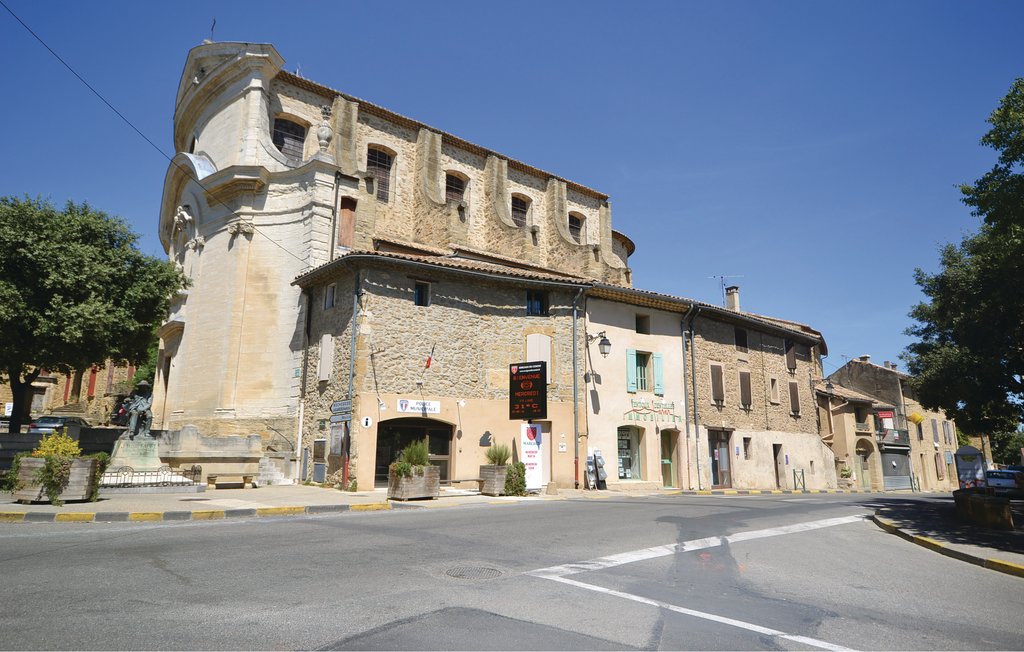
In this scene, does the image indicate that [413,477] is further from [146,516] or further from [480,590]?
[480,590]

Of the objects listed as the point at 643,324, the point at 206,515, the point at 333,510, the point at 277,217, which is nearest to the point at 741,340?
the point at 643,324

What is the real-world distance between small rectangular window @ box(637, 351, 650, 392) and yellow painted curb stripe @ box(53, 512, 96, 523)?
1804 cm

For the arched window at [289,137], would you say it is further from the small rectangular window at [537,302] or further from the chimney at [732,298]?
the chimney at [732,298]

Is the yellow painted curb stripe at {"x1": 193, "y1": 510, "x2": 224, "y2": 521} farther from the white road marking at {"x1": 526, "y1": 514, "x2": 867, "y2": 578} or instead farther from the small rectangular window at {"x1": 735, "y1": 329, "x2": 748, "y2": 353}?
the small rectangular window at {"x1": 735, "y1": 329, "x2": 748, "y2": 353}

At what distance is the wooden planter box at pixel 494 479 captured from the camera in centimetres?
1677

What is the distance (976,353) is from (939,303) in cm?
372

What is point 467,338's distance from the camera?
2023 cm

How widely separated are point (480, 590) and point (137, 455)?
14.9 metres

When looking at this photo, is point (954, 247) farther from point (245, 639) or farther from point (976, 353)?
point (245, 639)

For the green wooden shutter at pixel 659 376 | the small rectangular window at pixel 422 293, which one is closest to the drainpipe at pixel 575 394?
the green wooden shutter at pixel 659 376

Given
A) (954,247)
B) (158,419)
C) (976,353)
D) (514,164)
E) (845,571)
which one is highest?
(514,164)

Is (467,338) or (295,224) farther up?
(295,224)

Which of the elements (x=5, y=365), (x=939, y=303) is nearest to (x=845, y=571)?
(x=939, y=303)

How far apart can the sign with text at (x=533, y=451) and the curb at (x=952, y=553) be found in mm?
10281
